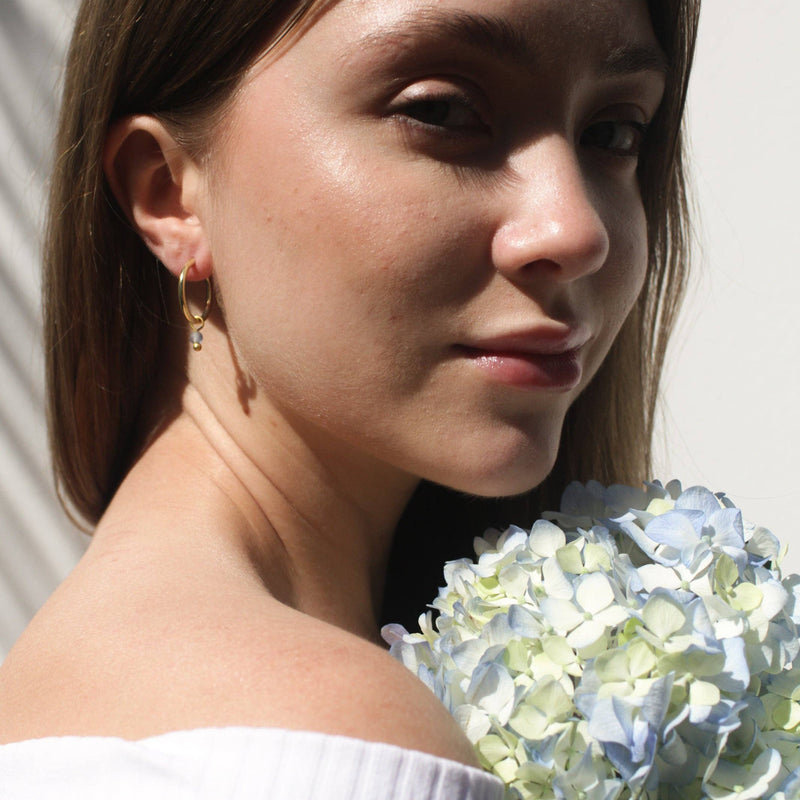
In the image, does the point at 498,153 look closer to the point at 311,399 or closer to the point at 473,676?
the point at 311,399

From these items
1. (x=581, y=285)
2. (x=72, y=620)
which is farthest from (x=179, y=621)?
(x=581, y=285)

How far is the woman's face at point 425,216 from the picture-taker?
3.81 feet

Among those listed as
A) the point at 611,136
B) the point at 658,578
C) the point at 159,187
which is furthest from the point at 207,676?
the point at 611,136

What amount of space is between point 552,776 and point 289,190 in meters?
0.76

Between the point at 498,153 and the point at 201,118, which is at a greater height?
the point at 201,118

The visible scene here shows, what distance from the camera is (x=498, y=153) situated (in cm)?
122

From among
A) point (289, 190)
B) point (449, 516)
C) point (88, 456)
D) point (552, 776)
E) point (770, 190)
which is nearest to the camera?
point (552, 776)

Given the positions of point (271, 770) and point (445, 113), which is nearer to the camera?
point (271, 770)

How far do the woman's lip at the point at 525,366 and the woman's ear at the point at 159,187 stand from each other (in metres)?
0.43

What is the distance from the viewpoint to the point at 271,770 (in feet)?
2.67

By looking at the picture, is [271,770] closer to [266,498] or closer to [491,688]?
[491,688]

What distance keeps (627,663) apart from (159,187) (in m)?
0.93

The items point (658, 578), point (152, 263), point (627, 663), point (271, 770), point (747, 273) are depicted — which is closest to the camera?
point (271, 770)

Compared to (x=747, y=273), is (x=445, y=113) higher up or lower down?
higher up
